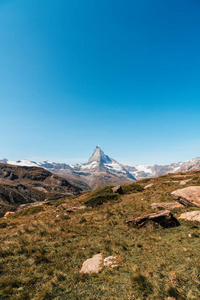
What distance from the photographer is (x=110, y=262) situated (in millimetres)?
9344

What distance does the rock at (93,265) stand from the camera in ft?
28.5

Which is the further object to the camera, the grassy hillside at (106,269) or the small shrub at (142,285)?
the grassy hillside at (106,269)

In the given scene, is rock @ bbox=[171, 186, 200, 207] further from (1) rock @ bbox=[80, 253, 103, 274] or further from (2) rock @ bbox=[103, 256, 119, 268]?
(1) rock @ bbox=[80, 253, 103, 274]

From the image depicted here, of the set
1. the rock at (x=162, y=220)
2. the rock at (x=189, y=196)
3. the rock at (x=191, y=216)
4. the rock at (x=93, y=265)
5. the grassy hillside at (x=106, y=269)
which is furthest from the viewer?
the rock at (x=189, y=196)

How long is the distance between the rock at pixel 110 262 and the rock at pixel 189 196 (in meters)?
12.9

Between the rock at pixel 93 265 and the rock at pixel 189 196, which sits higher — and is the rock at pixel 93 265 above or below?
below

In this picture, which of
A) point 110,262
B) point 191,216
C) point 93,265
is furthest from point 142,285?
point 191,216

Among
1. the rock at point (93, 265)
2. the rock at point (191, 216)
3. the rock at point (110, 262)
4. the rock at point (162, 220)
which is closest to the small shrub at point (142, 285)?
the rock at point (110, 262)

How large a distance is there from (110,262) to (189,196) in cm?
1411

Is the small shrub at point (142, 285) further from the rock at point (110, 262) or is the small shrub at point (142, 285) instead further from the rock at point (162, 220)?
the rock at point (162, 220)

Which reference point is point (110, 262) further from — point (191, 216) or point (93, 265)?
point (191, 216)

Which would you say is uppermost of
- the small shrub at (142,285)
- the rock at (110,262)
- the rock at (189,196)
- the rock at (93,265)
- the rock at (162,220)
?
the rock at (189,196)

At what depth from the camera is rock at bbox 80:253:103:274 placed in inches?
342

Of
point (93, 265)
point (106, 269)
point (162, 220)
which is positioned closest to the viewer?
point (106, 269)
